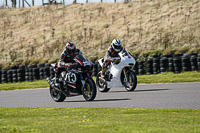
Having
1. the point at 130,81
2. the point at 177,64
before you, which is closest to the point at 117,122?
the point at 130,81

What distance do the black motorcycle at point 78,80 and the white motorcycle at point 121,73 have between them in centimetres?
246

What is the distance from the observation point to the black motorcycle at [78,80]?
1126cm

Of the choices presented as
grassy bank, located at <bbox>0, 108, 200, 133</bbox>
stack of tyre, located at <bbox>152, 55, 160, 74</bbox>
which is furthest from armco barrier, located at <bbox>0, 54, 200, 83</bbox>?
grassy bank, located at <bbox>0, 108, 200, 133</bbox>

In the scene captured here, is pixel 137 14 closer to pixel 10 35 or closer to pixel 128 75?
pixel 10 35

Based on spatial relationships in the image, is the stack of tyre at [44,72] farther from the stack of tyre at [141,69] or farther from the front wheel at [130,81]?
the front wheel at [130,81]

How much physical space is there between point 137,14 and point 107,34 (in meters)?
4.77

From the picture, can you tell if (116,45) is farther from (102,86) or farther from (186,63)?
(186,63)

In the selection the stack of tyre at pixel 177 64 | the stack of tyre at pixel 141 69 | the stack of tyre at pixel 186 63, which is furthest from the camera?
the stack of tyre at pixel 141 69

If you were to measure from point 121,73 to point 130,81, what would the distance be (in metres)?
0.53

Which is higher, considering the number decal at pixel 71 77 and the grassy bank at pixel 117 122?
the number decal at pixel 71 77

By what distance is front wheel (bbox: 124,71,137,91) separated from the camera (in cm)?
1344


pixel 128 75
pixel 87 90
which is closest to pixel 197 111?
pixel 87 90

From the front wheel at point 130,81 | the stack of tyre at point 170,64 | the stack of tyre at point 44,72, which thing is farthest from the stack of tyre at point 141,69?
the front wheel at point 130,81

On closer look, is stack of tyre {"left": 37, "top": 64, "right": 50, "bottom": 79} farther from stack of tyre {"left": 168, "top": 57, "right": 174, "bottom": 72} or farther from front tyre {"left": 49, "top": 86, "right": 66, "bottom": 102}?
front tyre {"left": 49, "top": 86, "right": 66, "bottom": 102}
